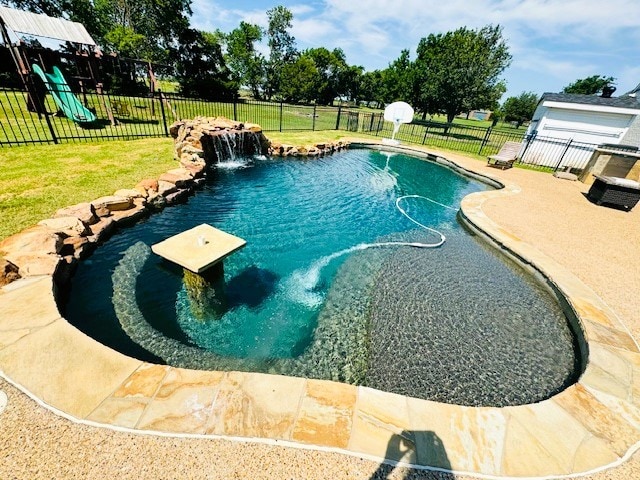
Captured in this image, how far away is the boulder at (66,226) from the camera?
398 centimetres

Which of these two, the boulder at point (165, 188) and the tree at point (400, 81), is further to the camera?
the tree at point (400, 81)

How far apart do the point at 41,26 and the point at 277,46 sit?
4443 centimetres

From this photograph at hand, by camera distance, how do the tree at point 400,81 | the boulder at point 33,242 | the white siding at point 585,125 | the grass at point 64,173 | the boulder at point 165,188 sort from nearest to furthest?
the boulder at point 33,242, the grass at point 64,173, the boulder at point 165,188, the white siding at point 585,125, the tree at point 400,81

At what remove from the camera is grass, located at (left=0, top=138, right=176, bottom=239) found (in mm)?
4488

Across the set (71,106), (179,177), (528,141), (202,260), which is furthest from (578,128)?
(71,106)

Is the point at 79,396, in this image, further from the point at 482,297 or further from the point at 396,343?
the point at 482,297

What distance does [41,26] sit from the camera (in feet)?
39.2

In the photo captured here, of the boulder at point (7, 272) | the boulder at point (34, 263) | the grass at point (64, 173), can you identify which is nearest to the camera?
the boulder at point (7, 272)

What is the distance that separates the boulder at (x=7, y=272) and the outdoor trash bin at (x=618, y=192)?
13.4m

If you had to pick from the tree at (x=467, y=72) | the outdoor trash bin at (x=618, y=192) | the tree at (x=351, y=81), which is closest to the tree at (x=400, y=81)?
the tree at (x=467, y=72)

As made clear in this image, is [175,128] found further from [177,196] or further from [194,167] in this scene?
[177,196]

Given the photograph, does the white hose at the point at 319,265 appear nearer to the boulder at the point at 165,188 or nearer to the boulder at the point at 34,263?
the boulder at the point at 34,263

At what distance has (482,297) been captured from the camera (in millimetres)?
4227

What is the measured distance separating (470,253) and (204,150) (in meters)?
8.79
